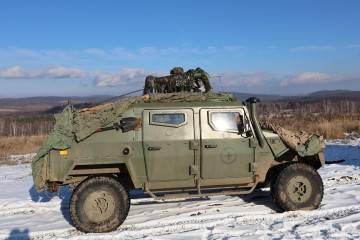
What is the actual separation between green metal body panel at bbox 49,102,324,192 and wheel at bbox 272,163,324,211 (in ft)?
1.21

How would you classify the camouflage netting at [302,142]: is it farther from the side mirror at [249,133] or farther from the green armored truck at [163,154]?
the side mirror at [249,133]

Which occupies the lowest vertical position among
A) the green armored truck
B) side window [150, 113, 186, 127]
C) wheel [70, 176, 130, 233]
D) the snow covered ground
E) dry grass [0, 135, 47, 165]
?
dry grass [0, 135, 47, 165]

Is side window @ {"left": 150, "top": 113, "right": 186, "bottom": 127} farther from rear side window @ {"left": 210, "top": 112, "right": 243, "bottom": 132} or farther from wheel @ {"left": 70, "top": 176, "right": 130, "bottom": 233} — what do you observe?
wheel @ {"left": 70, "top": 176, "right": 130, "bottom": 233}

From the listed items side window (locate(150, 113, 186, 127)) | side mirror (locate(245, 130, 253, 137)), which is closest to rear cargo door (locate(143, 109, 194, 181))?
side window (locate(150, 113, 186, 127))

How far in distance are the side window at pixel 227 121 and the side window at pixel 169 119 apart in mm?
538

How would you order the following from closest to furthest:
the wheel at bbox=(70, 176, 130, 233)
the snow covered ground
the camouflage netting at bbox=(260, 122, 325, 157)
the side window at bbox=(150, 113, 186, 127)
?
the snow covered ground
the wheel at bbox=(70, 176, 130, 233)
the side window at bbox=(150, 113, 186, 127)
the camouflage netting at bbox=(260, 122, 325, 157)

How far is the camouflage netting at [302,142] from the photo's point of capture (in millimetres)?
5656

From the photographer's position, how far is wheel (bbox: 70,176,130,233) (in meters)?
5.10

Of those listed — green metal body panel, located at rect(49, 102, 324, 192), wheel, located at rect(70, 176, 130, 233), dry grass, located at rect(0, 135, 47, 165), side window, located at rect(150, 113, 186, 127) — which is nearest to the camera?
wheel, located at rect(70, 176, 130, 233)

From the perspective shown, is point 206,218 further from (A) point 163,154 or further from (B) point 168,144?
(B) point 168,144

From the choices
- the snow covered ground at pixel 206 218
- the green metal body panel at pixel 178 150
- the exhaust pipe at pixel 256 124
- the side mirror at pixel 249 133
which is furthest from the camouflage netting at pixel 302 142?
the snow covered ground at pixel 206 218

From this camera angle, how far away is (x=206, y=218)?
216 inches

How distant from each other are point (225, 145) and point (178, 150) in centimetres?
87

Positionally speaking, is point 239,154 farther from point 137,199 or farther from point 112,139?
point 137,199
